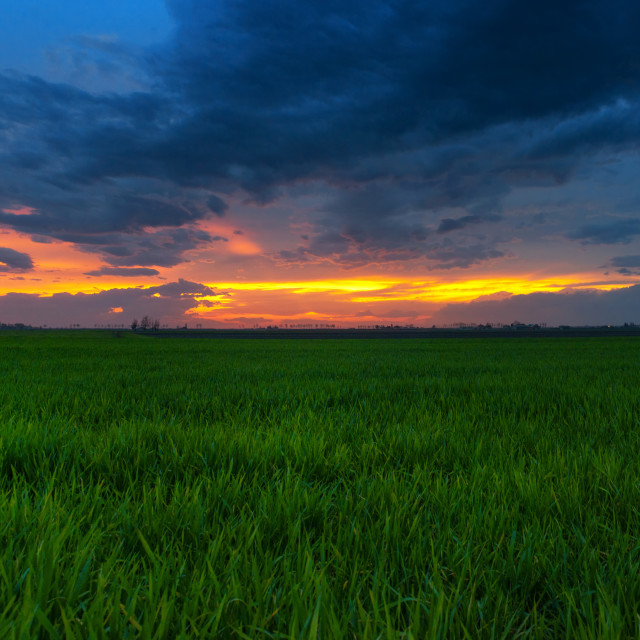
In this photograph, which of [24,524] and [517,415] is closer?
[24,524]

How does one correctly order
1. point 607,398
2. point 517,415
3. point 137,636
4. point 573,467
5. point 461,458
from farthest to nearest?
1. point 607,398
2. point 517,415
3. point 461,458
4. point 573,467
5. point 137,636

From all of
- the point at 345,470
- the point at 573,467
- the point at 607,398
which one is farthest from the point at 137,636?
the point at 607,398

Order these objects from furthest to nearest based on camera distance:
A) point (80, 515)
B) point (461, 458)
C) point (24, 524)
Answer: point (461, 458), point (80, 515), point (24, 524)

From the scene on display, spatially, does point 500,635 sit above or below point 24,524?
below

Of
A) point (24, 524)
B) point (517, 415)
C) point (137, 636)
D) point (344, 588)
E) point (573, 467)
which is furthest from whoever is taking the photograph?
point (517, 415)

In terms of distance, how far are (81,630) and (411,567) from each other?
1175 millimetres

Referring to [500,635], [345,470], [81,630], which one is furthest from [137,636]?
[345,470]

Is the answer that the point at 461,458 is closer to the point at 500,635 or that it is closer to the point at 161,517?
the point at 500,635

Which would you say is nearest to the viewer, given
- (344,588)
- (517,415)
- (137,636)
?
(137,636)

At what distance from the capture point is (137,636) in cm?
109

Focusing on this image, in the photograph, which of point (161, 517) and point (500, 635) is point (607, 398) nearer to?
point (500, 635)

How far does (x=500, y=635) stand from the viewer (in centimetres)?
122

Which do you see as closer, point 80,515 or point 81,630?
point 81,630

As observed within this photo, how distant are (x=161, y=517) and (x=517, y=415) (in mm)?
4192
